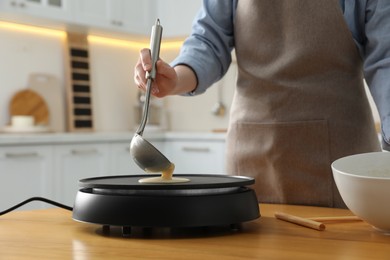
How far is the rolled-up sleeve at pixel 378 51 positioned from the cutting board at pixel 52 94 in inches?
106

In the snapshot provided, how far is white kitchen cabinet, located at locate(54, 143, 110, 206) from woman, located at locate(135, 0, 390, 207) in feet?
6.57

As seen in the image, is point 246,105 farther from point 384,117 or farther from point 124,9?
point 124,9

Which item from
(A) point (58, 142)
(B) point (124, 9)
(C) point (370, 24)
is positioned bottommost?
(A) point (58, 142)

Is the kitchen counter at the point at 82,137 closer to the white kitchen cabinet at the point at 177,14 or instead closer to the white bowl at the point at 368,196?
the white kitchen cabinet at the point at 177,14

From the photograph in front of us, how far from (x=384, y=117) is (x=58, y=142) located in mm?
2403

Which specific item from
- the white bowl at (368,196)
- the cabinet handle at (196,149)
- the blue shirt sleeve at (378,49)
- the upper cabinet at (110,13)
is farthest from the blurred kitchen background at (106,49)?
the white bowl at (368,196)

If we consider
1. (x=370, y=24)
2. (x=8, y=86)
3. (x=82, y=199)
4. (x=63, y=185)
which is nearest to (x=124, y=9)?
(x=8, y=86)

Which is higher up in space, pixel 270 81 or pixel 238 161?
pixel 270 81

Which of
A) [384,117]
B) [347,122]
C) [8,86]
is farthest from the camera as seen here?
[8,86]

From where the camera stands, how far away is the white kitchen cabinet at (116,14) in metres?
3.59

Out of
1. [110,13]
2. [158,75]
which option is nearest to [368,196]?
[158,75]

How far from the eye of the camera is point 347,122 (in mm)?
1314

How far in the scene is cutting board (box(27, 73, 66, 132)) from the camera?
3.64 meters

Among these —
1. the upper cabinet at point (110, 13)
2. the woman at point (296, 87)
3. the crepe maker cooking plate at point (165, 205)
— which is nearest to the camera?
the crepe maker cooking plate at point (165, 205)
